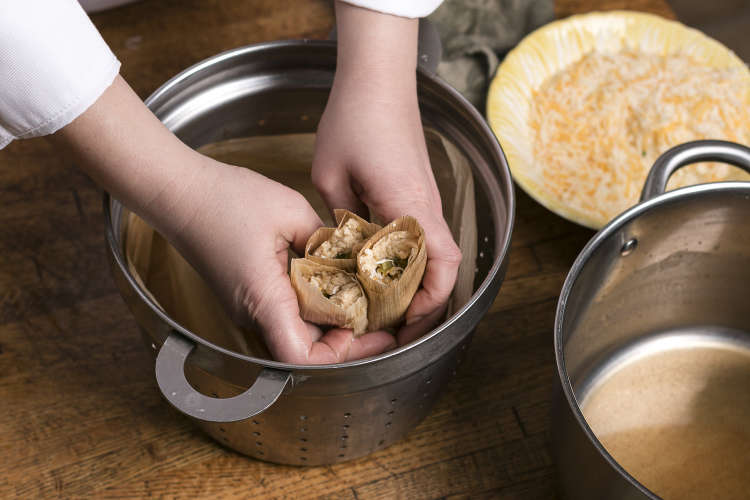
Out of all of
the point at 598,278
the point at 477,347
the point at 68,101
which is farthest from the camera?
the point at 477,347

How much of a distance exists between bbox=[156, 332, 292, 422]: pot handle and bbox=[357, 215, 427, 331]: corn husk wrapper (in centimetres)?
10

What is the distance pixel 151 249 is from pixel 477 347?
332mm

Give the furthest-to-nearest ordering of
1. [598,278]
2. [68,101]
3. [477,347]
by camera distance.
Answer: [477,347]
[598,278]
[68,101]

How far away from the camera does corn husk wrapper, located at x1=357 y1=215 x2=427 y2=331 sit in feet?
1.87

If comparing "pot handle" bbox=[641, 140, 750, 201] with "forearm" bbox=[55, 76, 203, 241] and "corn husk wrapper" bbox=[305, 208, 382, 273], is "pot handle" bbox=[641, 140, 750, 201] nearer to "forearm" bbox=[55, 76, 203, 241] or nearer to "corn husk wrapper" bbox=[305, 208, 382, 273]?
"corn husk wrapper" bbox=[305, 208, 382, 273]

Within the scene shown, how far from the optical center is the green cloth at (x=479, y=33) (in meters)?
0.90

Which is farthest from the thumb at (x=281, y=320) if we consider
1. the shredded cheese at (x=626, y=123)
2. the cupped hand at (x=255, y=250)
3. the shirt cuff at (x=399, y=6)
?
the shredded cheese at (x=626, y=123)

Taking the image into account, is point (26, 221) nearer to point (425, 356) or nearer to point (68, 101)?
point (68, 101)

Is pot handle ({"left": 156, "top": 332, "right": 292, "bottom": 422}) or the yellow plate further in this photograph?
the yellow plate

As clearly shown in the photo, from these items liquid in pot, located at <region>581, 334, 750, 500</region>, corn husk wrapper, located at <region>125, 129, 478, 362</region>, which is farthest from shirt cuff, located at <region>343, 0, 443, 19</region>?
liquid in pot, located at <region>581, 334, 750, 500</region>

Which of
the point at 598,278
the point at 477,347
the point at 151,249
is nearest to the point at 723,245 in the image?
the point at 598,278

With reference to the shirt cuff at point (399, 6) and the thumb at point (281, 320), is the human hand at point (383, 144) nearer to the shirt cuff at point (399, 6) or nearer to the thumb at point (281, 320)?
the shirt cuff at point (399, 6)

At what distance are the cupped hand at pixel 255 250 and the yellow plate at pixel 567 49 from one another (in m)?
0.34

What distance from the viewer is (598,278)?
2.10ft
